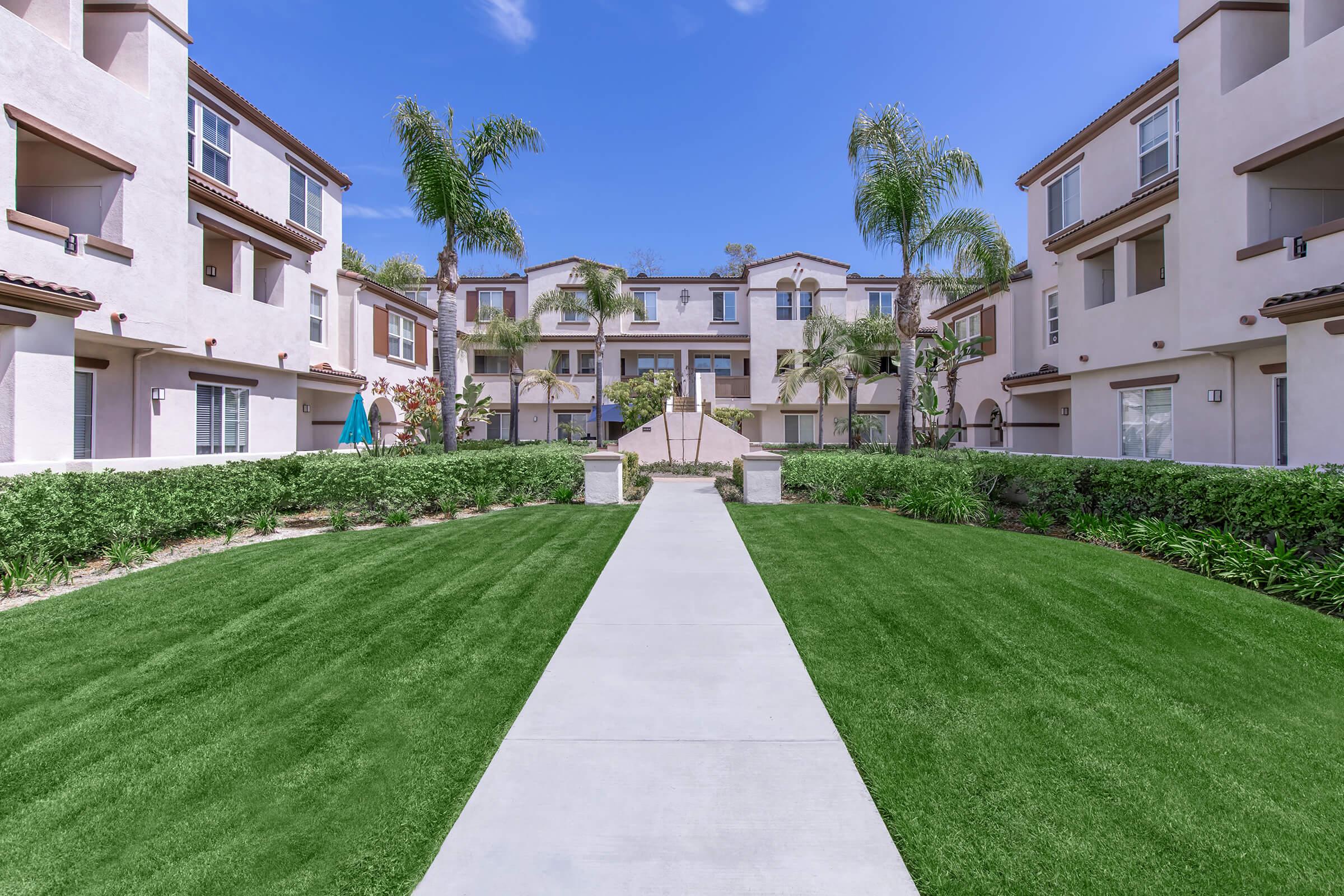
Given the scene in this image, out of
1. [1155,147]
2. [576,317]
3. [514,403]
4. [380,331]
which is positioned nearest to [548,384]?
[514,403]

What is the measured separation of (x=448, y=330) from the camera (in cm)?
1551

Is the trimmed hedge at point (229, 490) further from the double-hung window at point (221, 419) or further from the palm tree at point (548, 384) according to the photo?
the palm tree at point (548, 384)

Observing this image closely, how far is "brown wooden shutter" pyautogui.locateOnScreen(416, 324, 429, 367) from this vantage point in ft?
83.0

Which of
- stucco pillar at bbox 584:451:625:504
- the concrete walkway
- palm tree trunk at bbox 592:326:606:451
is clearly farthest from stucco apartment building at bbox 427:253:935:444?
the concrete walkway

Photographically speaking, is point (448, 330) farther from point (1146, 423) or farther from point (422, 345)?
point (1146, 423)

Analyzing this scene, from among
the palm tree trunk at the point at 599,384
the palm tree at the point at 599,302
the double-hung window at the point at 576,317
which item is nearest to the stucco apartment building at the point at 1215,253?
the palm tree trunk at the point at 599,384

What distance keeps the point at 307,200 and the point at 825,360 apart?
72.9 feet

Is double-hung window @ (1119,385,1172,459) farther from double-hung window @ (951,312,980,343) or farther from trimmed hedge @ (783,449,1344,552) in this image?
double-hung window @ (951,312,980,343)

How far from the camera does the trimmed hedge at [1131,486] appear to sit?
7.21 m

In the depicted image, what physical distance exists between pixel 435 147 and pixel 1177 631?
54.5 feet

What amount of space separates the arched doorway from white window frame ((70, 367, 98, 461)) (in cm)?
2616

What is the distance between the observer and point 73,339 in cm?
1065

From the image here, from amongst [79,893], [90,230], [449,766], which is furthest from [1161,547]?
[90,230]

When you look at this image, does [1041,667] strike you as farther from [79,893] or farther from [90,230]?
[90,230]
